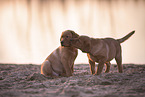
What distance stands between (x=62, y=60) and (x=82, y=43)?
834 millimetres

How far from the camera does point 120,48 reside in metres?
5.56

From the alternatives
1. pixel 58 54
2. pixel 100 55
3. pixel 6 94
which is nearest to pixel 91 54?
pixel 100 55

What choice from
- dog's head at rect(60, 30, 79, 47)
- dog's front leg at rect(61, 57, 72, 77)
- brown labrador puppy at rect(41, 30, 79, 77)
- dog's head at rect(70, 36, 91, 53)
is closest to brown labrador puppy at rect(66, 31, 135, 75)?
dog's head at rect(70, 36, 91, 53)

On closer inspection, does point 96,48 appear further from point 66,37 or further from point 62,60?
point 62,60

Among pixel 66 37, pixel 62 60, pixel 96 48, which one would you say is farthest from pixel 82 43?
pixel 62 60

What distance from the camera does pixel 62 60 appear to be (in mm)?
5074

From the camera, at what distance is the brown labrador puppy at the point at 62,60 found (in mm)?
5000

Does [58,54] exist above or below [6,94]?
above

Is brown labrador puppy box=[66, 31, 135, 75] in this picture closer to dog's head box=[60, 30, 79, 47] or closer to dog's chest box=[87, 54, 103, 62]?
dog's chest box=[87, 54, 103, 62]

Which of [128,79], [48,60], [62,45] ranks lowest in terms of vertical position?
[128,79]

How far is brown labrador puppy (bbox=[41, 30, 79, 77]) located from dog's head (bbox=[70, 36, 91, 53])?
26 centimetres

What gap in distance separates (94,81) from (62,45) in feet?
5.10

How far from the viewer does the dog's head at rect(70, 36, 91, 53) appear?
4730mm

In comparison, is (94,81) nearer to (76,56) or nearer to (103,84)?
(103,84)
